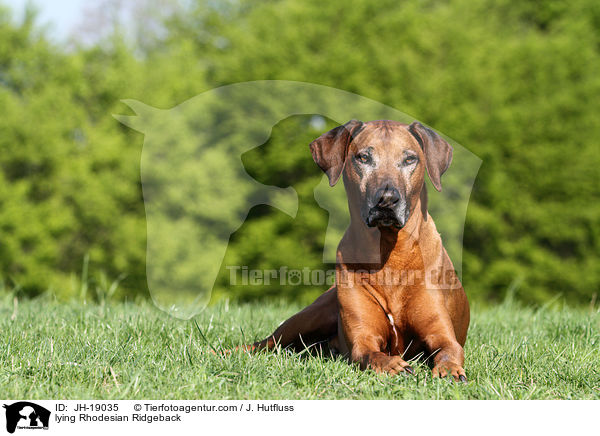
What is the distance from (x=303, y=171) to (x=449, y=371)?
11.5 metres

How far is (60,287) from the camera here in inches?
592

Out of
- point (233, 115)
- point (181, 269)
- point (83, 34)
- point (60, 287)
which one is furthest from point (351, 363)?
point (83, 34)

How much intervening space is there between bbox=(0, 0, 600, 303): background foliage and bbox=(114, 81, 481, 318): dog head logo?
3.06 ft

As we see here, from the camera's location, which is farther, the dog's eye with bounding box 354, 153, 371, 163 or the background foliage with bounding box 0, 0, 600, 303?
the background foliage with bounding box 0, 0, 600, 303

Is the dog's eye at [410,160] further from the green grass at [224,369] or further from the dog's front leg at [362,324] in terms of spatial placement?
the green grass at [224,369]

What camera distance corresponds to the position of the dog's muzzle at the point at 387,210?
3.30 m

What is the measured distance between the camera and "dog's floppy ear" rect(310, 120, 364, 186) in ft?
12.1

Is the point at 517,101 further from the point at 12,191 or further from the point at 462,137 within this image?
the point at 12,191
